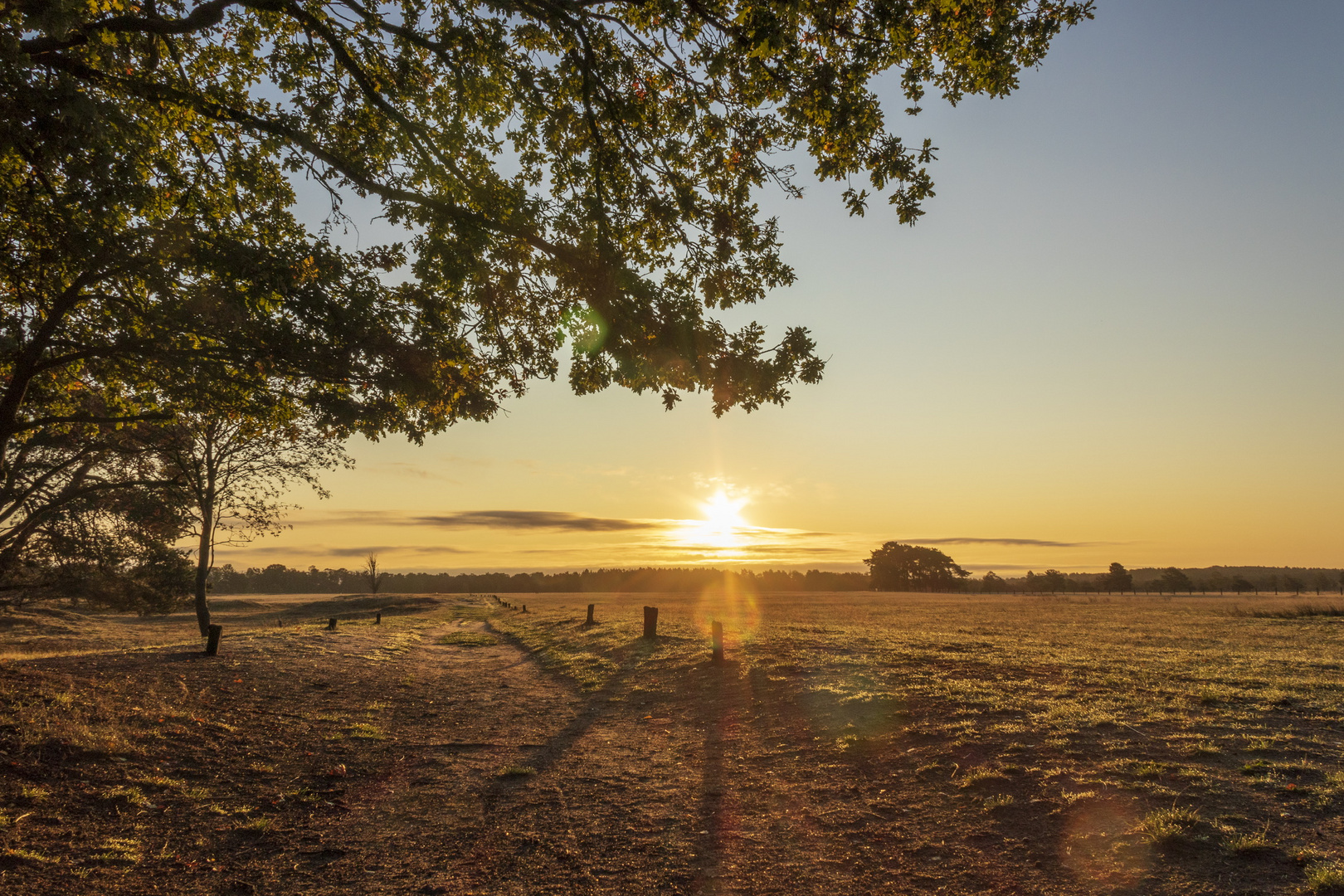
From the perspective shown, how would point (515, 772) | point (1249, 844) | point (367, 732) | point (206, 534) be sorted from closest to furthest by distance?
point (1249, 844), point (515, 772), point (367, 732), point (206, 534)

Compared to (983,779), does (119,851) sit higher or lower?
lower

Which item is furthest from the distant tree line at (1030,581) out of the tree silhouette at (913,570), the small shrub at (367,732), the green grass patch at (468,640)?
the small shrub at (367,732)

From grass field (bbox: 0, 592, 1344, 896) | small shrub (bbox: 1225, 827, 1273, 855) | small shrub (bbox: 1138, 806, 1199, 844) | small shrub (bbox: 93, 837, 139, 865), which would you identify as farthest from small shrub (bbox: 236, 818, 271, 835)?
small shrub (bbox: 1225, 827, 1273, 855)

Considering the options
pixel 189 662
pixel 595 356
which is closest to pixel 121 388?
pixel 189 662

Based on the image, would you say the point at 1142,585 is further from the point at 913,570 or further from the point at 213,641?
the point at 213,641

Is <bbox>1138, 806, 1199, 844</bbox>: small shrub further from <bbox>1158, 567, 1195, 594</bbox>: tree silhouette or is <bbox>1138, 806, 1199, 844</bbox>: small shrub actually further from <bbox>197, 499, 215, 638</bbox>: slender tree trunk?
<bbox>1158, 567, 1195, 594</bbox>: tree silhouette

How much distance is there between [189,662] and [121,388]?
624 cm

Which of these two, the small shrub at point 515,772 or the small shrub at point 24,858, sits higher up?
the small shrub at point 24,858

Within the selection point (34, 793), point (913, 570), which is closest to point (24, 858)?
point (34, 793)

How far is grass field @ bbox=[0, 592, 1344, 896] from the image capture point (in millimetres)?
5027

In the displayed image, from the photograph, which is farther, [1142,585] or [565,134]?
[1142,585]

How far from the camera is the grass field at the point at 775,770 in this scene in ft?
16.5

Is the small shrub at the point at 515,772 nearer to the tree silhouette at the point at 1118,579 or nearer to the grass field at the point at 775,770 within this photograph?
the grass field at the point at 775,770

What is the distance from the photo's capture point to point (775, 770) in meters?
7.80
